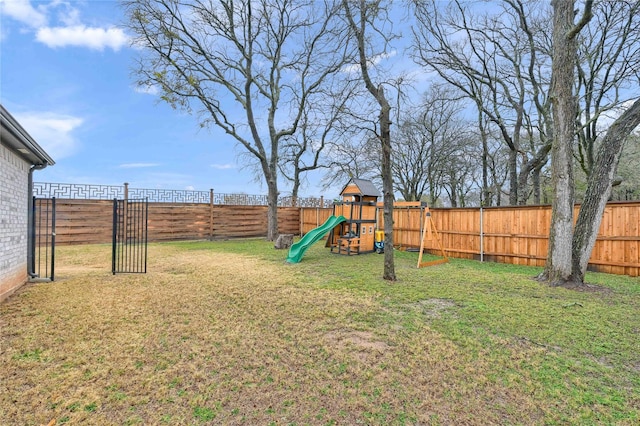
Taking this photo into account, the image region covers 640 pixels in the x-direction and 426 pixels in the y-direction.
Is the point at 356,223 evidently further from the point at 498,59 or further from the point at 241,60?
the point at 498,59

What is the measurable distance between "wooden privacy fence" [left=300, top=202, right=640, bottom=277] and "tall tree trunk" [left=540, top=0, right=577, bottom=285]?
1.87m

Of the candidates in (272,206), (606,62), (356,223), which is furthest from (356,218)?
(606,62)

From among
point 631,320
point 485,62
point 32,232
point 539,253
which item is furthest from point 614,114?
point 32,232

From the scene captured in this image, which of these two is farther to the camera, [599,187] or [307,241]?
[307,241]

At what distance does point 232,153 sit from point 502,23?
12.4 m

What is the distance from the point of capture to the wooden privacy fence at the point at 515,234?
608cm

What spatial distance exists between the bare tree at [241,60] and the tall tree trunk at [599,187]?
26.6 feet

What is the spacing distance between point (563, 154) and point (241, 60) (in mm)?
11556

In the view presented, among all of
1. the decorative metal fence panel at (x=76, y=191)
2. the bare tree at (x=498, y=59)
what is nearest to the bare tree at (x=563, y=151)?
the bare tree at (x=498, y=59)

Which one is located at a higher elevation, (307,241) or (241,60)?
(241,60)

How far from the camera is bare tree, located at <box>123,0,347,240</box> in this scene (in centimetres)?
1102

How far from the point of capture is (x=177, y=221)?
39.8ft

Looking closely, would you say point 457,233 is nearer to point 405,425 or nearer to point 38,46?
point 405,425

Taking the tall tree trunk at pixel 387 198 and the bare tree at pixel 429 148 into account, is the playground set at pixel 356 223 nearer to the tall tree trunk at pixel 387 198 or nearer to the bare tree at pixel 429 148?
the tall tree trunk at pixel 387 198
